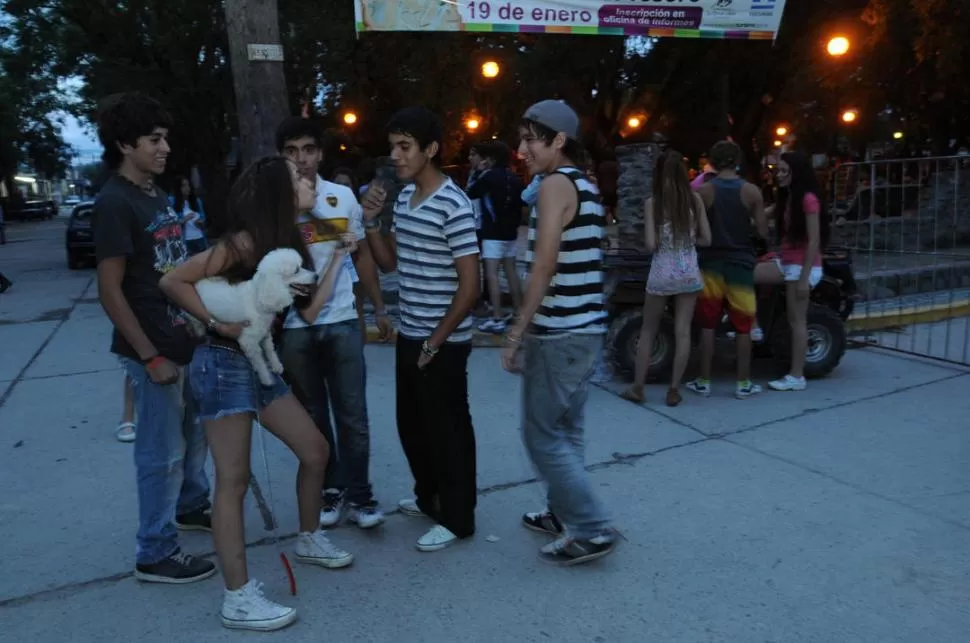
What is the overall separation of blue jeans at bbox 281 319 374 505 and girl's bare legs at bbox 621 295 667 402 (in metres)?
2.50

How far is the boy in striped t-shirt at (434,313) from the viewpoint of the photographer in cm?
330

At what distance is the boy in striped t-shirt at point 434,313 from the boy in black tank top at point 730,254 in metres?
2.81

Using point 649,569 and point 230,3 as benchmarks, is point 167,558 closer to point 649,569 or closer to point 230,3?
point 649,569

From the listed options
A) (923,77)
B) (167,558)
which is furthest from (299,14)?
(167,558)

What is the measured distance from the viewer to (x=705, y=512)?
388cm

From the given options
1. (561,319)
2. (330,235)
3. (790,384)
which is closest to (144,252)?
(330,235)

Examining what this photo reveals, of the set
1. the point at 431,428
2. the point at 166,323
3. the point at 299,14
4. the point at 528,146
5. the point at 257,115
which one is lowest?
the point at 431,428

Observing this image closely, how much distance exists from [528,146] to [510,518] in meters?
1.80

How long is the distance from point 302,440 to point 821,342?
4.63 m

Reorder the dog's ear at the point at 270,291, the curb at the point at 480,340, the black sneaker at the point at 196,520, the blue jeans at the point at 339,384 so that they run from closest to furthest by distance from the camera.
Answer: the dog's ear at the point at 270,291, the blue jeans at the point at 339,384, the black sneaker at the point at 196,520, the curb at the point at 480,340

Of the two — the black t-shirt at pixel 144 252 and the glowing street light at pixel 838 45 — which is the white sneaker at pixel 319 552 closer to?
the black t-shirt at pixel 144 252

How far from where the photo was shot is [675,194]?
5.29 metres

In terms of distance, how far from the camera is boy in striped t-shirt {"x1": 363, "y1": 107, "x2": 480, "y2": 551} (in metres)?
3.30

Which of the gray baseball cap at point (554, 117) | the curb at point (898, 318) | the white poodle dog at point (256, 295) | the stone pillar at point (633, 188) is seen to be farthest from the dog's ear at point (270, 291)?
the stone pillar at point (633, 188)
